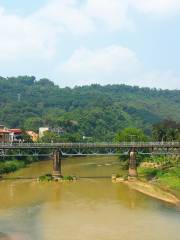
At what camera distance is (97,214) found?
195 feet

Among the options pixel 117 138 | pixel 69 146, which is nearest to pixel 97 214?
pixel 69 146

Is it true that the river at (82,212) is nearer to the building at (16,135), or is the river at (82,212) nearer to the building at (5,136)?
the building at (5,136)

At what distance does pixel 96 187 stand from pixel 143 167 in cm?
2482

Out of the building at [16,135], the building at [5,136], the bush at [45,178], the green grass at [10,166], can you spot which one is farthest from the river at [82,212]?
the building at [16,135]

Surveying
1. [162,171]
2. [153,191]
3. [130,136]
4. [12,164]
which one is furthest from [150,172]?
[12,164]

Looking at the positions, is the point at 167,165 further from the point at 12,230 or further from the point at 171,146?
the point at 12,230

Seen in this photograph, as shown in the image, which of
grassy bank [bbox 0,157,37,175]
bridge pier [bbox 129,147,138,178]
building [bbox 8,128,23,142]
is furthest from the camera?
building [bbox 8,128,23,142]

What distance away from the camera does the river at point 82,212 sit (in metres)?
49.2

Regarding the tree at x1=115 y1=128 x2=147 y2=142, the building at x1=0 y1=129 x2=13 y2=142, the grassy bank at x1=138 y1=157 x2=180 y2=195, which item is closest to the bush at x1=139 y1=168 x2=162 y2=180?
the grassy bank at x1=138 y1=157 x2=180 y2=195

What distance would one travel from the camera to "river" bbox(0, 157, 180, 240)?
49.2 metres

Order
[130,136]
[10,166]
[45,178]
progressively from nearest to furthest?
[45,178], [10,166], [130,136]

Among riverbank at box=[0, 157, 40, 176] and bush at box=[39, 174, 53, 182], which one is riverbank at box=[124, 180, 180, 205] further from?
riverbank at box=[0, 157, 40, 176]

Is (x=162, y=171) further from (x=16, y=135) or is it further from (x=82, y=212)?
Answer: (x=16, y=135)

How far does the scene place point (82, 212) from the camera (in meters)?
61.1
